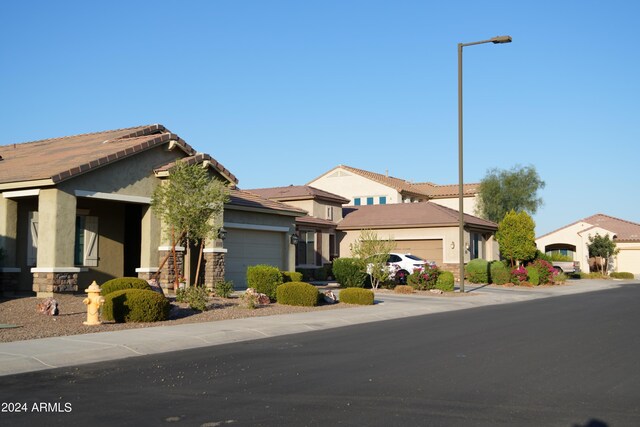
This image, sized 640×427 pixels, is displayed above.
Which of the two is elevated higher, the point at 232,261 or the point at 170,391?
the point at 232,261

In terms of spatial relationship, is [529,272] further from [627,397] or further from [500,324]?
[627,397]

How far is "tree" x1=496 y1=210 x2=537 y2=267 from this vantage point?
40.1 m

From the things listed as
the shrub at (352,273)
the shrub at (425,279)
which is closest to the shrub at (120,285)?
the shrub at (352,273)

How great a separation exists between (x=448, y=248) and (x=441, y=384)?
Answer: 3209 centimetres

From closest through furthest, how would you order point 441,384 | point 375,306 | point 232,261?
A: 1. point 441,384
2. point 375,306
3. point 232,261

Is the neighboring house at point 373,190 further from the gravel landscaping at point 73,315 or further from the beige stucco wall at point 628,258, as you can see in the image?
the gravel landscaping at point 73,315

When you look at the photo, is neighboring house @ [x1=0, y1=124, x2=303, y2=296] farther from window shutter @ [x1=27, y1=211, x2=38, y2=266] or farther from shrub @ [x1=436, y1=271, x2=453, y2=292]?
shrub @ [x1=436, y1=271, x2=453, y2=292]

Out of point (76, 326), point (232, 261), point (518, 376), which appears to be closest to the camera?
point (518, 376)

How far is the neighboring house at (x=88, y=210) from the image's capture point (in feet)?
64.7

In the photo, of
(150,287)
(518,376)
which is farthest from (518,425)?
(150,287)

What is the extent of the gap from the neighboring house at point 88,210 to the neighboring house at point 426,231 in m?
17.3

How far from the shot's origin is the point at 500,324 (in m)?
17.6

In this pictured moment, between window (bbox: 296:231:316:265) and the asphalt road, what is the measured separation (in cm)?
2240

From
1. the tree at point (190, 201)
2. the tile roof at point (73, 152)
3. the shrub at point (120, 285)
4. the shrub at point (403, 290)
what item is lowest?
the shrub at point (403, 290)
